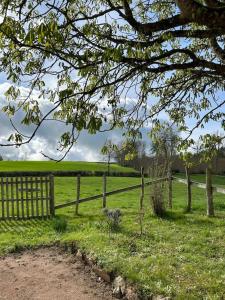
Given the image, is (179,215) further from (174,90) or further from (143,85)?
(143,85)

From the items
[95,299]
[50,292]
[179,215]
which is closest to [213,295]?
[95,299]

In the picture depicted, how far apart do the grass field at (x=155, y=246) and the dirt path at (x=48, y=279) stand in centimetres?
43

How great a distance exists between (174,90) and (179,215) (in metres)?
5.93

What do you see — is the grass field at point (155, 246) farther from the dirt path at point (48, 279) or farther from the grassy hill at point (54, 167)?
the grassy hill at point (54, 167)

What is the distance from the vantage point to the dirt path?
25.9 ft

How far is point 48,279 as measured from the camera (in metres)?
8.76

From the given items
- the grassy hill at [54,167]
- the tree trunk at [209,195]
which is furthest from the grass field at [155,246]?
the grassy hill at [54,167]

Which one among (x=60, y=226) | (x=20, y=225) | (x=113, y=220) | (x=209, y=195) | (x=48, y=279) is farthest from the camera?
(x=20, y=225)

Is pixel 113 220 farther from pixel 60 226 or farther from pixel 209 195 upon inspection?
pixel 209 195

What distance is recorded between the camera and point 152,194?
14961 millimetres

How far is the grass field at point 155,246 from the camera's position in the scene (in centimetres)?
742

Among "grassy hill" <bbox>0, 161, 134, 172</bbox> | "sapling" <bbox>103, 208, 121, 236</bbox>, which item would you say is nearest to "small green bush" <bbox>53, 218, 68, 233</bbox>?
"sapling" <bbox>103, 208, 121, 236</bbox>

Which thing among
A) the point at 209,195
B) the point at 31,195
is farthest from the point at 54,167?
the point at 209,195

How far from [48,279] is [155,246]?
2.56 m
